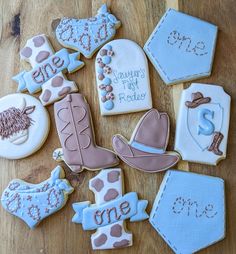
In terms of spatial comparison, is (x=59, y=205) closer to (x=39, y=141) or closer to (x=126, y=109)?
(x=39, y=141)

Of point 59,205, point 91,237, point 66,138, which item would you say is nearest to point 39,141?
point 66,138

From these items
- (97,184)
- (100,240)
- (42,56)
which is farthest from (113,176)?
(42,56)

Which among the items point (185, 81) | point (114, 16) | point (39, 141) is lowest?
point (39, 141)

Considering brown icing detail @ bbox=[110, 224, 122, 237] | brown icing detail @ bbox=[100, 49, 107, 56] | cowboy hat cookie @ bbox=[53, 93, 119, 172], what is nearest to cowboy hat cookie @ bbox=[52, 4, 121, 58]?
brown icing detail @ bbox=[100, 49, 107, 56]

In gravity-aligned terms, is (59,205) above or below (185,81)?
below

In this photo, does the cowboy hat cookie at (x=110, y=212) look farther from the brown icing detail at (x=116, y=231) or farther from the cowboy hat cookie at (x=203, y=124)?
the cowboy hat cookie at (x=203, y=124)

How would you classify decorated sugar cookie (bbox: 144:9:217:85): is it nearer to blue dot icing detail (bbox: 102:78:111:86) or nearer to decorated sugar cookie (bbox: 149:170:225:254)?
blue dot icing detail (bbox: 102:78:111:86)
